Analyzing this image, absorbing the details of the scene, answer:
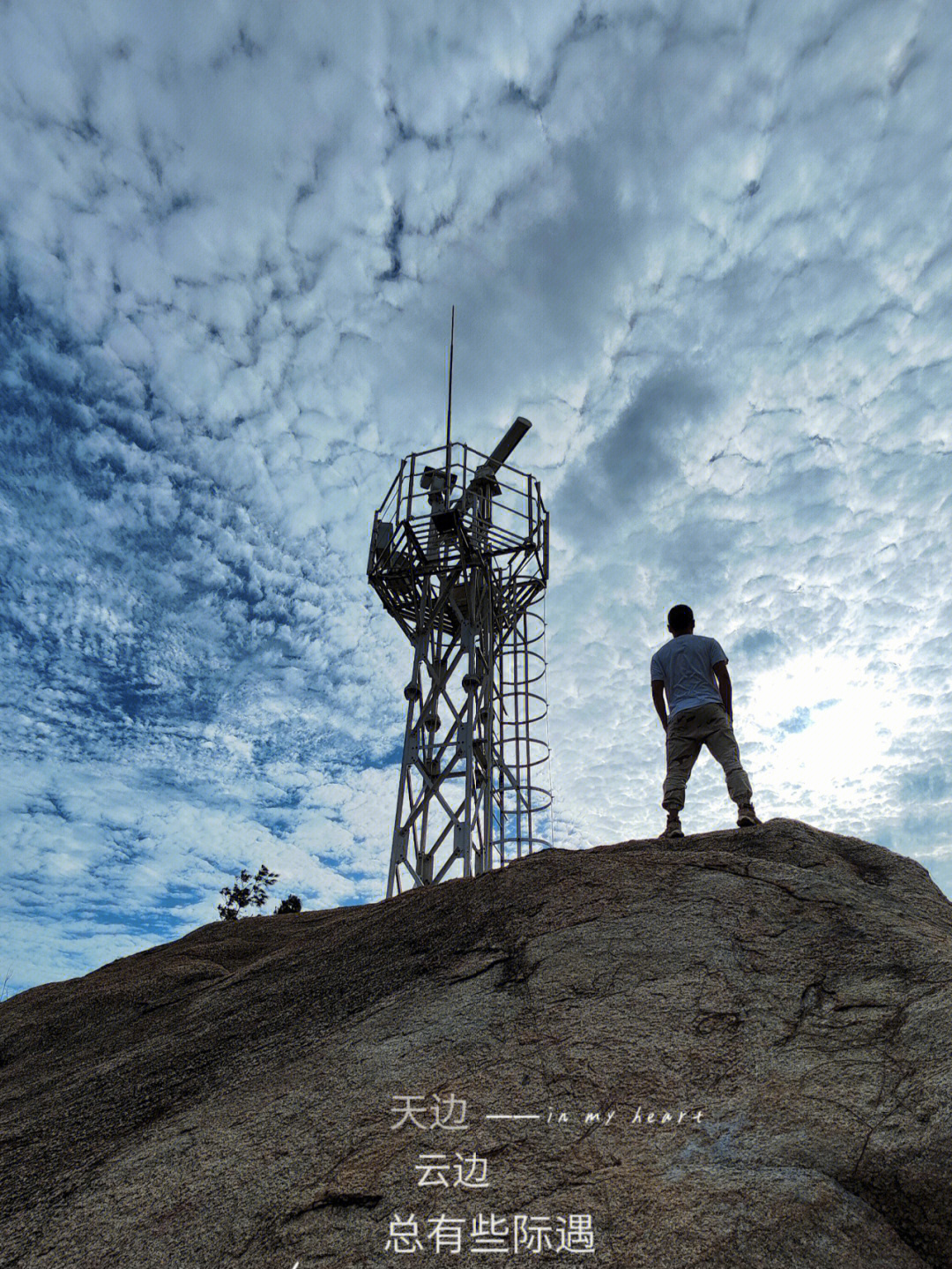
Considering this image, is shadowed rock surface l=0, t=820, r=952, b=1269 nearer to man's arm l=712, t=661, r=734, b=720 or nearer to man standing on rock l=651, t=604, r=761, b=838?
man standing on rock l=651, t=604, r=761, b=838

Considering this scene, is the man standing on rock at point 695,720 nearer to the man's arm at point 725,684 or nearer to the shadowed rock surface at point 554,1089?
the man's arm at point 725,684

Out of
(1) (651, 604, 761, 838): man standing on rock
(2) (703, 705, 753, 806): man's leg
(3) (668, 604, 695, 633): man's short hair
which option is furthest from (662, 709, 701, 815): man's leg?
(3) (668, 604, 695, 633): man's short hair

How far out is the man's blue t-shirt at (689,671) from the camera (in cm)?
791

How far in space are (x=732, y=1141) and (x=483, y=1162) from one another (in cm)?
110

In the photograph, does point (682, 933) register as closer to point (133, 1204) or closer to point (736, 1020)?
point (736, 1020)

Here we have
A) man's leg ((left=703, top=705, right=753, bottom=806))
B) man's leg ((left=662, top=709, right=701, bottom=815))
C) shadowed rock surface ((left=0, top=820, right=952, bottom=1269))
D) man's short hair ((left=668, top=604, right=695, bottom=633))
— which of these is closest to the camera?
shadowed rock surface ((left=0, top=820, right=952, bottom=1269))

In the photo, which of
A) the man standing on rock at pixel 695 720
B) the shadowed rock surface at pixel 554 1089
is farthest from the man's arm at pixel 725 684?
the shadowed rock surface at pixel 554 1089

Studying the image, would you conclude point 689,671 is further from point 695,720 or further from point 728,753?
point 728,753

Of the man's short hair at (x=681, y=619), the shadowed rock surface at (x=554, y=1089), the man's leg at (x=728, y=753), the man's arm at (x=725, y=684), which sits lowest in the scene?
the shadowed rock surface at (x=554, y=1089)

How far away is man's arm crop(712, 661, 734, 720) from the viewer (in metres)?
7.92

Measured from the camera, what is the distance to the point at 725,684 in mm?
7984

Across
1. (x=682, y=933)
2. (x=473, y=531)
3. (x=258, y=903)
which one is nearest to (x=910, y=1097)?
(x=682, y=933)

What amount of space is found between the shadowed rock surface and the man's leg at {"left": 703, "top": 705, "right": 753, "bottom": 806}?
929 mm

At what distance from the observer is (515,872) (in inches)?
270
